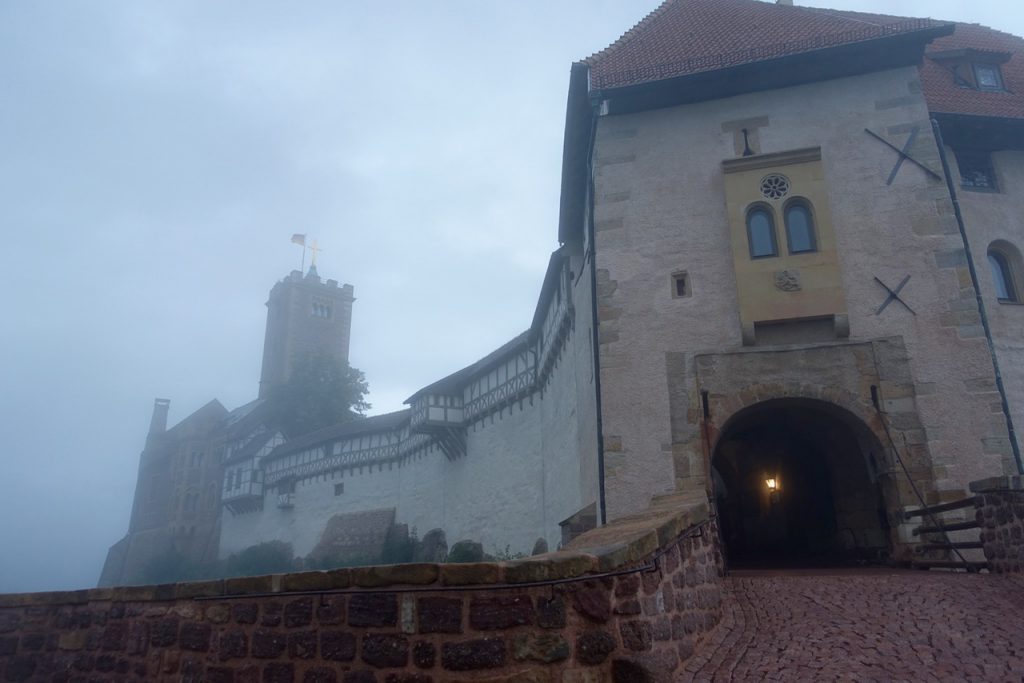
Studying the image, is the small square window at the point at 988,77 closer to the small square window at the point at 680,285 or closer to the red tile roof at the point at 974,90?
the red tile roof at the point at 974,90

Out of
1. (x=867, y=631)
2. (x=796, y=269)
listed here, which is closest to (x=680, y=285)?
(x=796, y=269)

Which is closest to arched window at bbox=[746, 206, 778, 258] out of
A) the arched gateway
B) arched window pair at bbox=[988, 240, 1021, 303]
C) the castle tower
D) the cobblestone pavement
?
the arched gateway

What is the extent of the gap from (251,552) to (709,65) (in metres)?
37.4

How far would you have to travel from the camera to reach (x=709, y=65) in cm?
1145

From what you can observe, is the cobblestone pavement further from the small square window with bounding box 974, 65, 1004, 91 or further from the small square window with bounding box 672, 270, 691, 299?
the small square window with bounding box 974, 65, 1004, 91

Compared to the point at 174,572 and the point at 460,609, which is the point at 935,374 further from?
the point at 174,572

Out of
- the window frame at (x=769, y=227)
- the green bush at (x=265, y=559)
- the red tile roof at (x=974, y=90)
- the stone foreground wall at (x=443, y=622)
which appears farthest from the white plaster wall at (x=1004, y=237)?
the green bush at (x=265, y=559)

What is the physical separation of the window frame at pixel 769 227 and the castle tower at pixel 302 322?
54022 mm

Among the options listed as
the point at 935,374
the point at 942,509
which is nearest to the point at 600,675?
the point at 942,509

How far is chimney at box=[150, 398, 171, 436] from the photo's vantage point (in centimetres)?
5675

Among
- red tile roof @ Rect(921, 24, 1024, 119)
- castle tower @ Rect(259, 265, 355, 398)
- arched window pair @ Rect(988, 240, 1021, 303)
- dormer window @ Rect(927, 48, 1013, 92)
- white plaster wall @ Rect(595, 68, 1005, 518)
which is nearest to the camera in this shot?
white plaster wall @ Rect(595, 68, 1005, 518)

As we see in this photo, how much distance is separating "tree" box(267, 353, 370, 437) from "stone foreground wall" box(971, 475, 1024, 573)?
43.9m

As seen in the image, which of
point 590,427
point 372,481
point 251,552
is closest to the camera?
point 590,427

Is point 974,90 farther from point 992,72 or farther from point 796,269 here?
point 796,269
